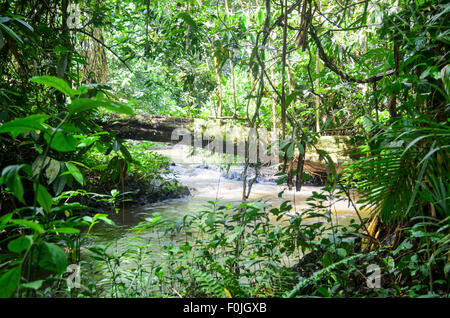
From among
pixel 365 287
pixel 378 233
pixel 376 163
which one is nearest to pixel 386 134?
pixel 376 163

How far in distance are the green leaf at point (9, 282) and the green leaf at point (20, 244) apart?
4 cm

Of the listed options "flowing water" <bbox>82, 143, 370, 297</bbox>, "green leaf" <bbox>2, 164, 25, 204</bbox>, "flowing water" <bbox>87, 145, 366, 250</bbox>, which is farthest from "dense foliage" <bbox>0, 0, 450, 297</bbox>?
"flowing water" <bbox>87, 145, 366, 250</bbox>

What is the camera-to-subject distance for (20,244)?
691 mm

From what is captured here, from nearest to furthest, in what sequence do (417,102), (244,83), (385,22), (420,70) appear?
(417,102) → (385,22) → (420,70) → (244,83)

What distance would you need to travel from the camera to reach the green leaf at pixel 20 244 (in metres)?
0.68

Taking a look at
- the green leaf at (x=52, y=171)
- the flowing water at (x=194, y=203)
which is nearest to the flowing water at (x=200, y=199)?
the flowing water at (x=194, y=203)

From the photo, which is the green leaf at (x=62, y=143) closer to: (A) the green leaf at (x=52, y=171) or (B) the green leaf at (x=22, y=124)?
(B) the green leaf at (x=22, y=124)

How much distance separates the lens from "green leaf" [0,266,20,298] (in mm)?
648

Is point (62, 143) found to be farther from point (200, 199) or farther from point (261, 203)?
point (200, 199)

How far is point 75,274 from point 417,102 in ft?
5.36

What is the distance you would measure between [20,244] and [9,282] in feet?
0.26

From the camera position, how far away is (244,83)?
25.0 feet

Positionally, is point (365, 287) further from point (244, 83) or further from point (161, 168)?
point (244, 83)

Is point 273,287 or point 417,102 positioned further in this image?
point 417,102
